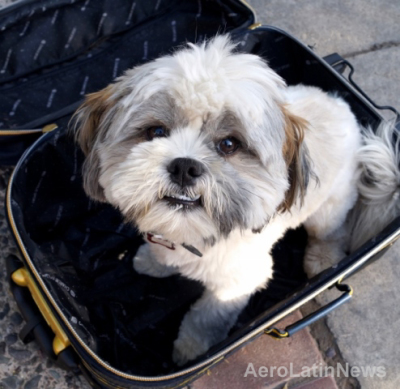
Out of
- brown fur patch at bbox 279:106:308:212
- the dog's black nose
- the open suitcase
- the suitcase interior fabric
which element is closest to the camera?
the dog's black nose

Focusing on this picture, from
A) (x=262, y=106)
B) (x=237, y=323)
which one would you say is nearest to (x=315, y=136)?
(x=262, y=106)

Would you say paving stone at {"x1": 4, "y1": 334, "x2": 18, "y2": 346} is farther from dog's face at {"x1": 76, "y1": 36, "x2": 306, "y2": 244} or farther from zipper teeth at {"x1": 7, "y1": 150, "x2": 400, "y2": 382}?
dog's face at {"x1": 76, "y1": 36, "x2": 306, "y2": 244}

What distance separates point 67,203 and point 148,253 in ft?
1.72

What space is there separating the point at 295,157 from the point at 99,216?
4.33 ft

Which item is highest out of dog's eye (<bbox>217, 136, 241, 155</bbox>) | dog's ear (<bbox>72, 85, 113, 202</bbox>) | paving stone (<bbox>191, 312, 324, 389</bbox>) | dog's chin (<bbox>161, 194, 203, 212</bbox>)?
dog's eye (<bbox>217, 136, 241, 155</bbox>)

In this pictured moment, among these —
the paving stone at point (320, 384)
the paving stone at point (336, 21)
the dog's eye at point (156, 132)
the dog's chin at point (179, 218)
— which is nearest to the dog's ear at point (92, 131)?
the dog's eye at point (156, 132)

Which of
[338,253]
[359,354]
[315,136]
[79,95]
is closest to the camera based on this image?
[315,136]

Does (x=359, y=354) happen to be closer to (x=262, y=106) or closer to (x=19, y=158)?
(x=262, y=106)

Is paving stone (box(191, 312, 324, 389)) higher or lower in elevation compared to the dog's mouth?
lower

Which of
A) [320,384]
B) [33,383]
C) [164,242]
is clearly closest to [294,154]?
[164,242]

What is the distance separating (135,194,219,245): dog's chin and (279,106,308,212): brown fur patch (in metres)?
0.36

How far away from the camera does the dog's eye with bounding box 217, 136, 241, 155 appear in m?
1.40

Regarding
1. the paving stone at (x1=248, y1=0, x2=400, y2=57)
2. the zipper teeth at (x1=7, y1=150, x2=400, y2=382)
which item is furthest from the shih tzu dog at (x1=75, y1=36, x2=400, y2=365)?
the paving stone at (x1=248, y1=0, x2=400, y2=57)

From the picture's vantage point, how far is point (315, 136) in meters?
1.82
